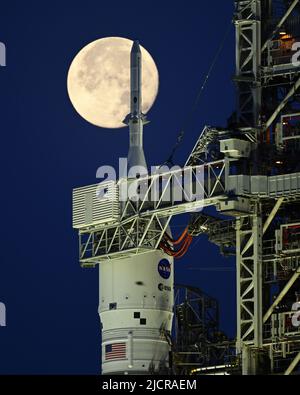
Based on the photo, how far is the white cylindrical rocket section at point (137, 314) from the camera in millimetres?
122375

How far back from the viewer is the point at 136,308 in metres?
123

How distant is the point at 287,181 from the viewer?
381 ft

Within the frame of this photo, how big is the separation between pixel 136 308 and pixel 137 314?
0.96 ft

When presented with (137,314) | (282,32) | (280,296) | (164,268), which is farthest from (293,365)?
(282,32)

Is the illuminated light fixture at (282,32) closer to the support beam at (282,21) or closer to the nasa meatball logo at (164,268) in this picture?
the support beam at (282,21)

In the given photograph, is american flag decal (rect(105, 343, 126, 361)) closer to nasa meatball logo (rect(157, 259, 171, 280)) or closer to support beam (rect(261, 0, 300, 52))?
nasa meatball logo (rect(157, 259, 171, 280))

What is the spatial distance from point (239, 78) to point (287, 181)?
6035 mm

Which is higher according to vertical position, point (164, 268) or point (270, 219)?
point (270, 219)

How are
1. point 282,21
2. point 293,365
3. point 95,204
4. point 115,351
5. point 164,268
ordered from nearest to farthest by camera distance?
point 293,365
point 282,21
point 115,351
point 95,204
point 164,268

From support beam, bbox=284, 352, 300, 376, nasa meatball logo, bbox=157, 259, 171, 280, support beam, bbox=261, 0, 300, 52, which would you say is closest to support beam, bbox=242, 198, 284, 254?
support beam, bbox=284, 352, 300, 376

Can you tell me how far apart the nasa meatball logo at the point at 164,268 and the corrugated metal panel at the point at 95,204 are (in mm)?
3380

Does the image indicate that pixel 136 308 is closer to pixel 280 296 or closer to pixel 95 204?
pixel 95 204
